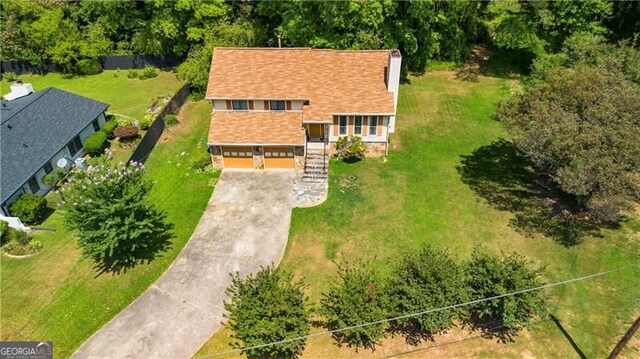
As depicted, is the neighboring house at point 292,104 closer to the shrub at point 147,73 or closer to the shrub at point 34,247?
the shrub at point 34,247

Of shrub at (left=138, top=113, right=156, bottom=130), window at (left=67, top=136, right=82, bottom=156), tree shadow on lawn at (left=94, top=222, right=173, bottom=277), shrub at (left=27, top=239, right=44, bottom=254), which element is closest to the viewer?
tree shadow on lawn at (left=94, top=222, right=173, bottom=277)

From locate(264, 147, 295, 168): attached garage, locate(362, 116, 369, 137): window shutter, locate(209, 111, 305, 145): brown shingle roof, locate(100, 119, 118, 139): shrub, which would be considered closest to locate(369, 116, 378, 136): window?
locate(362, 116, 369, 137): window shutter

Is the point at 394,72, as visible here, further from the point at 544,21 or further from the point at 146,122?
the point at 146,122

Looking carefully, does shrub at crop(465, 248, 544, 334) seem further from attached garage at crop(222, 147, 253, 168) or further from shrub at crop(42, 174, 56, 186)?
shrub at crop(42, 174, 56, 186)

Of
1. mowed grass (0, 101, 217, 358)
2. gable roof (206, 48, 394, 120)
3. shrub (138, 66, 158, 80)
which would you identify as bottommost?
mowed grass (0, 101, 217, 358)

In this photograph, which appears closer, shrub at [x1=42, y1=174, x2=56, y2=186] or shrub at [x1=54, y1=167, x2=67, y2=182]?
shrub at [x1=42, y1=174, x2=56, y2=186]

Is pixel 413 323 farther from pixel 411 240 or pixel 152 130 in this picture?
pixel 152 130

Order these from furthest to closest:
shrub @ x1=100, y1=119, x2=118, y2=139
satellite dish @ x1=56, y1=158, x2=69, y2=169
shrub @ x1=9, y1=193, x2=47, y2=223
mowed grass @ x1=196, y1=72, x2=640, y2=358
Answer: shrub @ x1=100, y1=119, x2=118, y2=139, satellite dish @ x1=56, y1=158, x2=69, y2=169, shrub @ x1=9, y1=193, x2=47, y2=223, mowed grass @ x1=196, y1=72, x2=640, y2=358
